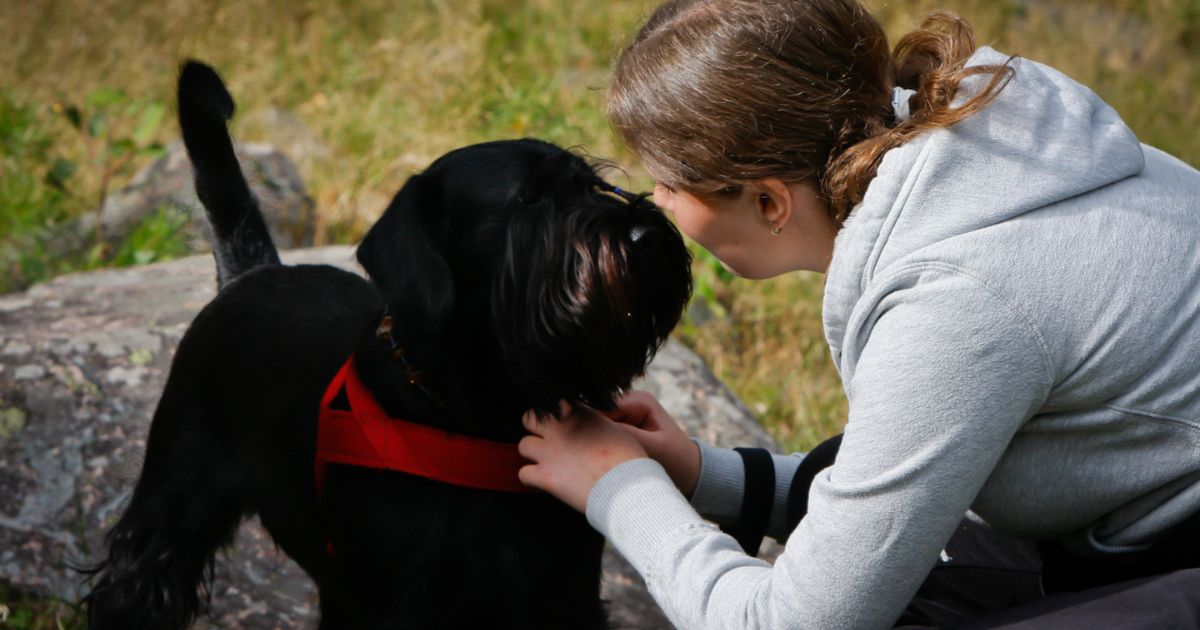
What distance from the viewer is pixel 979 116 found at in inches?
72.4

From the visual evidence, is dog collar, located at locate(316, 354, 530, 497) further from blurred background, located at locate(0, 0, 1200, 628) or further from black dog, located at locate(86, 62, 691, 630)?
blurred background, located at locate(0, 0, 1200, 628)

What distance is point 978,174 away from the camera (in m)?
1.80

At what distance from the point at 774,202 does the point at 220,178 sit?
4.87 feet

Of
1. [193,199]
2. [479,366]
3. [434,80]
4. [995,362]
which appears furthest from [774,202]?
[434,80]

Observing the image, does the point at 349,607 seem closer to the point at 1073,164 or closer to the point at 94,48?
the point at 1073,164

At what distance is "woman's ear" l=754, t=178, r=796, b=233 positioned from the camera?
1.98m

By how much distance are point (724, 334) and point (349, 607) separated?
237cm

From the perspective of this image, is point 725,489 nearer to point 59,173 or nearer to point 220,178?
point 220,178

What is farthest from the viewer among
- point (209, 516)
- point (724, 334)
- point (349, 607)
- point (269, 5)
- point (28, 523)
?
point (269, 5)

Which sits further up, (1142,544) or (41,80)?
(1142,544)

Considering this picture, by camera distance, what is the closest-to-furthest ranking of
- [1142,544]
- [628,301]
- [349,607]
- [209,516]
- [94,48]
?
[1142,544] < [628,301] < [349,607] < [209,516] < [94,48]

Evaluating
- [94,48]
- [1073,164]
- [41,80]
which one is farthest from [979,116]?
[94,48]

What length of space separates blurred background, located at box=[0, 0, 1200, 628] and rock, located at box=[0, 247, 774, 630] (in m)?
0.20

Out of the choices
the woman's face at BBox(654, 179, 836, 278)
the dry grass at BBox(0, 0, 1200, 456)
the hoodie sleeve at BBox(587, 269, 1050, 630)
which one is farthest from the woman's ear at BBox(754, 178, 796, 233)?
the dry grass at BBox(0, 0, 1200, 456)
